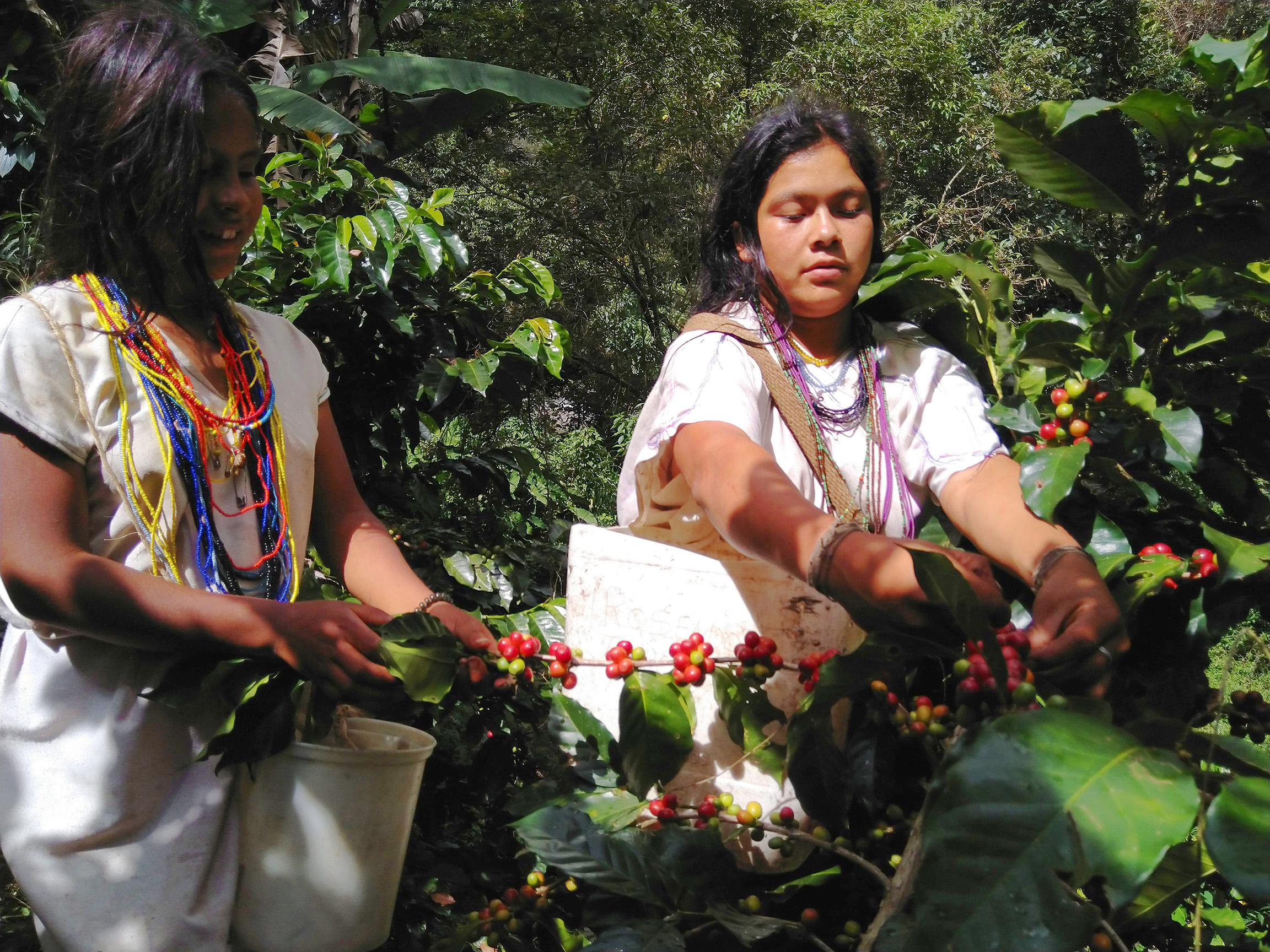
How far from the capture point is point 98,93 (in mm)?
1426

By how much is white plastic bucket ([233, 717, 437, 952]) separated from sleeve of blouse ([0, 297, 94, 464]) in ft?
1.49

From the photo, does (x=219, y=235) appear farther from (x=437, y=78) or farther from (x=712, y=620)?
(x=437, y=78)

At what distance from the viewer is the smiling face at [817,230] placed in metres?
1.61

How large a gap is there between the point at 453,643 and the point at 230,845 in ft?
1.20

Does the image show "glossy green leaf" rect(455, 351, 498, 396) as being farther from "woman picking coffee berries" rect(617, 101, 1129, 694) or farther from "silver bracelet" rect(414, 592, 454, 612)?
"silver bracelet" rect(414, 592, 454, 612)

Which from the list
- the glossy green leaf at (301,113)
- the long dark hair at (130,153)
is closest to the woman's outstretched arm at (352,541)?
the long dark hair at (130,153)

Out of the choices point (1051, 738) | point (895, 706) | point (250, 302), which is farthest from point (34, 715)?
point (250, 302)

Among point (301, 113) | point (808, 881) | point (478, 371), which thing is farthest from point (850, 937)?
point (301, 113)

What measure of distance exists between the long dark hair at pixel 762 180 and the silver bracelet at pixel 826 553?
67 centimetres

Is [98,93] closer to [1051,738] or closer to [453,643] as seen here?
[453,643]

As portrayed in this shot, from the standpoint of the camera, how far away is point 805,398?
1.62 m

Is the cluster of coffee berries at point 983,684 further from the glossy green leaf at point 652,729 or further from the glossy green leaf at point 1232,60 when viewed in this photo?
the glossy green leaf at point 1232,60

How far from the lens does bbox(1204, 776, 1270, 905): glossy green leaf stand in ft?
2.36

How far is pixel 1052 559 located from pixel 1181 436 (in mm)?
212
